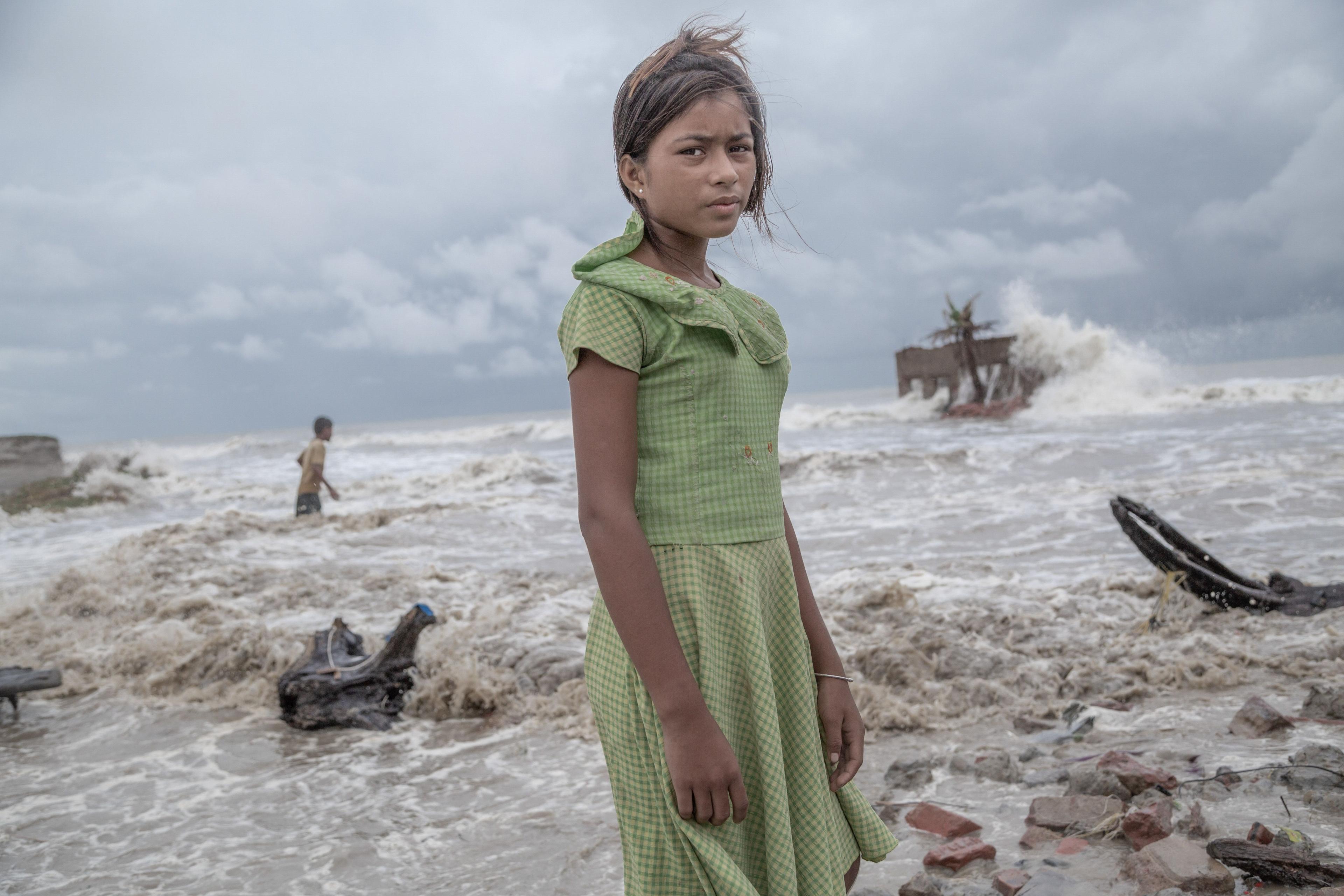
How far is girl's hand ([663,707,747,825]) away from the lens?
103 cm

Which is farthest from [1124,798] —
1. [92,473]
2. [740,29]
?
[92,473]

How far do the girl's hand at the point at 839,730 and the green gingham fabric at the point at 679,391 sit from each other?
250 mm

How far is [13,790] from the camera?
3.47 m

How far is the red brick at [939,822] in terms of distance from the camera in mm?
2498

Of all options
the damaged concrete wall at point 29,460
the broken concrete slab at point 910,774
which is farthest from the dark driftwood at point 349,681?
the damaged concrete wall at point 29,460

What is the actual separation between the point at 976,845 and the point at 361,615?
195 inches

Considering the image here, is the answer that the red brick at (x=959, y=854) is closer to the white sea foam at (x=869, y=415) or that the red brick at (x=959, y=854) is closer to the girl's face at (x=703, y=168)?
the girl's face at (x=703, y=168)

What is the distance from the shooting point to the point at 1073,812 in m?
2.42

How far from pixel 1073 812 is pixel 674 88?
220 centimetres

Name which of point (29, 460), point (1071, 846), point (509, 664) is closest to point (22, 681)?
point (509, 664)

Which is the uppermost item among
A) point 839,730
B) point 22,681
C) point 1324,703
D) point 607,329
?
point 607,329

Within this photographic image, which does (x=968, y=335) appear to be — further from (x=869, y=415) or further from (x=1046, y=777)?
(x=1046, y=777)

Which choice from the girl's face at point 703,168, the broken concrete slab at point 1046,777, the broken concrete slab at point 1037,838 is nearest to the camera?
the girl's face at point 703,168

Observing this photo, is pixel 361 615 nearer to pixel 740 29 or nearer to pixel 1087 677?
pixel 1087 677
